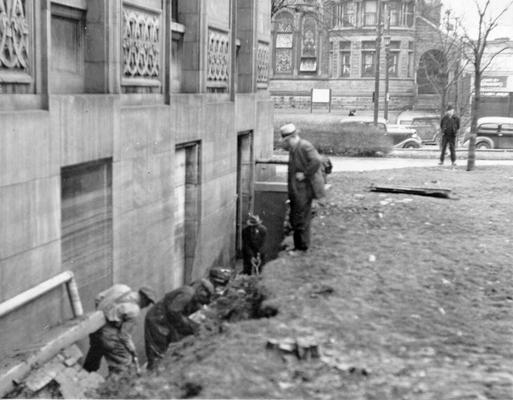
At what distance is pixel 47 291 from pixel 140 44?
3885mm

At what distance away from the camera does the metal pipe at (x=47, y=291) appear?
704cm

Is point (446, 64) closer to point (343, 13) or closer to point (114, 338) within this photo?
point (343, 13)

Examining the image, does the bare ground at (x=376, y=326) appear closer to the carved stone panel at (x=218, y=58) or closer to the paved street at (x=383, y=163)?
the carved stone panel at (x=218, y=58)

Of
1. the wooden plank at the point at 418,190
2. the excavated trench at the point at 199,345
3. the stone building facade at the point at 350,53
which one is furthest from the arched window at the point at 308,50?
the excavated trench at the point at 199,345

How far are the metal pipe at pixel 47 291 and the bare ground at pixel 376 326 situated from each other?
1082 mm

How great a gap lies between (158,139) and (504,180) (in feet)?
37.7

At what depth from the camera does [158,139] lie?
35.6ft

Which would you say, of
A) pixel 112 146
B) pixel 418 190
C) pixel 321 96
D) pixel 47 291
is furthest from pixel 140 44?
pixel 321 96

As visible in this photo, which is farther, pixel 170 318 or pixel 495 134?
pixel 495 134

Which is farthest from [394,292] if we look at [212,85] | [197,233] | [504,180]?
[504,180]

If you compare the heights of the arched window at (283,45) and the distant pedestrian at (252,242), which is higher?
the arched window at (283,45)

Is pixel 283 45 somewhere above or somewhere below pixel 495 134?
above

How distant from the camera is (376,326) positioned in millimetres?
7375

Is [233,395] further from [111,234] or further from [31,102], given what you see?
[111,234]
